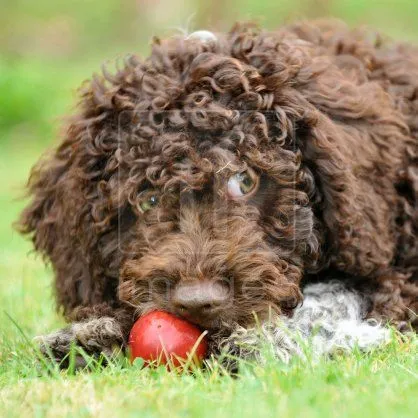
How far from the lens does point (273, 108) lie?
14.6 ft

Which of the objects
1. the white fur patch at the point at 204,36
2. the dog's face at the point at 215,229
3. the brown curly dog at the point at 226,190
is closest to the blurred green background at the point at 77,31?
the white fur patch at the point at 204,36

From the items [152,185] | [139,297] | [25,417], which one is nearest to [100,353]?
[139,297]

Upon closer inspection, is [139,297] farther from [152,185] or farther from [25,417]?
[25,417]

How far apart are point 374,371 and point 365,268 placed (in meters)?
1.02

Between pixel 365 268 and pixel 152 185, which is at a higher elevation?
pixel 152 185

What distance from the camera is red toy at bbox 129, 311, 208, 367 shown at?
389 cm

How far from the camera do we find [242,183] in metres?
4.30

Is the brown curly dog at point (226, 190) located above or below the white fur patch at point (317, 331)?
above

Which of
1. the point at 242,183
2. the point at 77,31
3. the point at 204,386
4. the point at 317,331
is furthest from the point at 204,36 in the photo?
the point at 77,31

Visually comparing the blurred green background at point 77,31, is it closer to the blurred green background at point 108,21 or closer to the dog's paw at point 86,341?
the blurred green background at point 108,21

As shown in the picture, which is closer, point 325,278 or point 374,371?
point 374,371

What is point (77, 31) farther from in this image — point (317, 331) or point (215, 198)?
point (317, 331)

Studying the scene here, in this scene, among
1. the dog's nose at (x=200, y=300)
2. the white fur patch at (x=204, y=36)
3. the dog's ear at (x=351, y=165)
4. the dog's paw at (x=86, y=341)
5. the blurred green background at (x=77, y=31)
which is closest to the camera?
the dog's nose at (x=200, y=300)

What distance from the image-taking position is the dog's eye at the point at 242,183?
4.26 m
